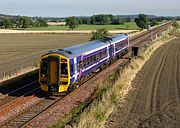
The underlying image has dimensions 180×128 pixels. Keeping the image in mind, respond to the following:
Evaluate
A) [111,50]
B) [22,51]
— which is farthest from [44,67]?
[22,51]

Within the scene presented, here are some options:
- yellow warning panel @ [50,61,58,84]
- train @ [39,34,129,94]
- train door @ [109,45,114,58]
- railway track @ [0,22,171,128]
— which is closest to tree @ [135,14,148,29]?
train door @ [109,45,114,58]

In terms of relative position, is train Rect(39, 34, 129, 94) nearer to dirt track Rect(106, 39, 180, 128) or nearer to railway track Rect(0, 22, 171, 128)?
railway track Rect(0, 22, 171, 128)

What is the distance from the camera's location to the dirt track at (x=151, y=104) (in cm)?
1544

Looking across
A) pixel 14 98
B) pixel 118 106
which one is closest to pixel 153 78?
pixel 118 106

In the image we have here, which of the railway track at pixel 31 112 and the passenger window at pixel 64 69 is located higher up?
the passenger window at pixel 64 69

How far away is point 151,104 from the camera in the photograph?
1866 centimetres

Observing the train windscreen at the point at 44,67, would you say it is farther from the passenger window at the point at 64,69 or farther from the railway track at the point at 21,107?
the railway track at the point at 21,107

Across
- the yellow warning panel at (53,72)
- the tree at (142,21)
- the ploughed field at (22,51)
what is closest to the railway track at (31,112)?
the yellow warning panel at (53,72)

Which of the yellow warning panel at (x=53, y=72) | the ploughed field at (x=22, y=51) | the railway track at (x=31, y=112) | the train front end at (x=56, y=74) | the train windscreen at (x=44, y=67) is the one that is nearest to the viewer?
the railway track at (x=31, y=112)

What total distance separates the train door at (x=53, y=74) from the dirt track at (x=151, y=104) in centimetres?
430

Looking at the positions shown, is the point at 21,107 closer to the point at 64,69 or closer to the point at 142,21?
the point at 64,69

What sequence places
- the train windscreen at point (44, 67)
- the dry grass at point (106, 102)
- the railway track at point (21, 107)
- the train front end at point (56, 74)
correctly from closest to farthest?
the dry grass at point (106, 102)
the railway track at point (21, 107)
the train front end at point (56, 74)
the train windscreen at point (44, 67)

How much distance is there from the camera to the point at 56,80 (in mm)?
20203

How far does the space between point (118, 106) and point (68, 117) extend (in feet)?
10.5
